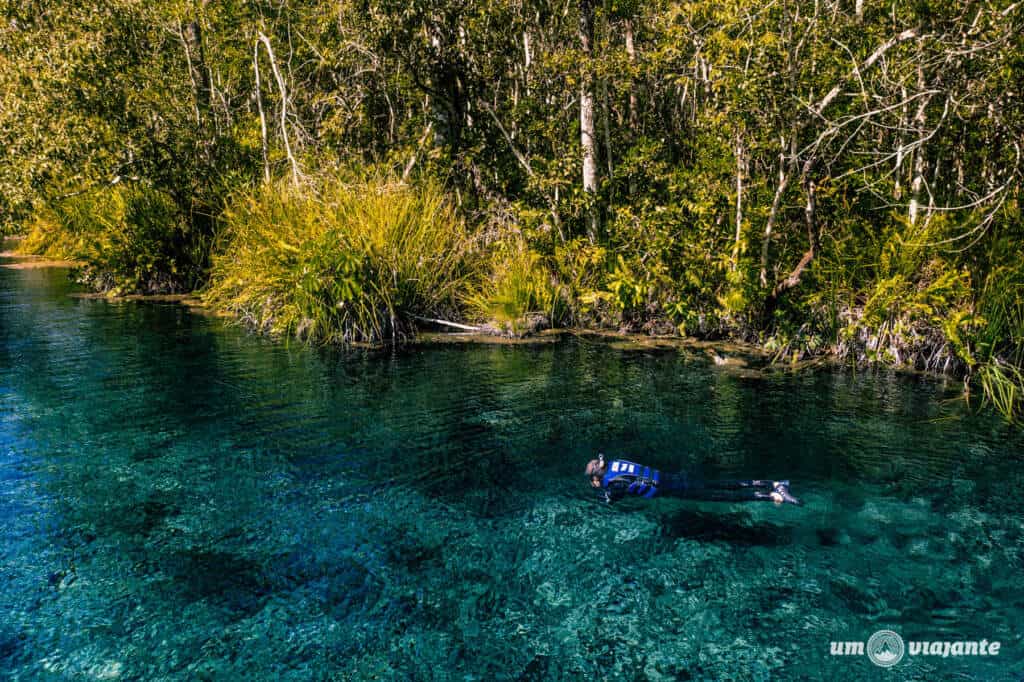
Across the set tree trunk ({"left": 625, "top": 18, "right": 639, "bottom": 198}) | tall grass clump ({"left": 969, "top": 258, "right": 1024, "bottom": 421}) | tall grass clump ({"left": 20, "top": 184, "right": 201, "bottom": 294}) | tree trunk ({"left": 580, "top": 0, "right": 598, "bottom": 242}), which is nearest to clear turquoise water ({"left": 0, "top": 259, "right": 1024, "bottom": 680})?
tall grass clump ({"left": 969, "top": 258, "right": 1024, "bottom": 421})

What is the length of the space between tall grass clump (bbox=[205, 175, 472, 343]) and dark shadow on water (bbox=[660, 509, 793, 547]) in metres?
7.47

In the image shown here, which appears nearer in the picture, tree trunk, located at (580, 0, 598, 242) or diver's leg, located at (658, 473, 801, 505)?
diver's leg, located at (658, 473, 801, 505)

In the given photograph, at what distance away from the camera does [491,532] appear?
573 cm

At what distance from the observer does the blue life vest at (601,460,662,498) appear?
5898mm

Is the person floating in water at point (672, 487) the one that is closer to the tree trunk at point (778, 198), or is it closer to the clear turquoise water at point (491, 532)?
the clear turquoise water at point (491, 532)

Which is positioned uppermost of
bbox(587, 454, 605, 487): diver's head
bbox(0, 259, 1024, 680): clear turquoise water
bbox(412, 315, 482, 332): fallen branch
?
bbox(412, 315, 482, 332): fallen branch

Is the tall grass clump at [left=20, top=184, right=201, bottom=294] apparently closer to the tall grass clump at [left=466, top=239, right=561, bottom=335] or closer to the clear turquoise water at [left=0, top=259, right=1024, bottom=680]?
the clear turquoise water at [left=0, top=259, right=1024, bottom=680]

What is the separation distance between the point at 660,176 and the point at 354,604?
9.68 metres

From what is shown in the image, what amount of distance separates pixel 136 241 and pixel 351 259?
812cm

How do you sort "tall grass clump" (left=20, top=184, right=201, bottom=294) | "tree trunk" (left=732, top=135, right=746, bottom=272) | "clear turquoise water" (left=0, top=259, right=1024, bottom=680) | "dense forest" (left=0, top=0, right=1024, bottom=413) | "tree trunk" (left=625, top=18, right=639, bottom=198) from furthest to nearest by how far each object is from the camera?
"tall grass clump" (left=20, top=184, right=201, bottom=294), "tree trunk" (left=625, top=18, right=639, bottom=198), "tree trunk" (left=732, top=135, right=746, bottom=272), "dense forest" (left=0, top=0, right=1024, bottom=413), "clear turquoise water" (left=0, top=259, right=1024, bottom=680)

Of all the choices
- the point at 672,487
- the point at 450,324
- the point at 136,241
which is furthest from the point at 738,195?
the point at 136,241

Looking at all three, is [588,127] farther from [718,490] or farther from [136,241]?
[136,241]

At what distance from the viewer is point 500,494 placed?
6.42 m

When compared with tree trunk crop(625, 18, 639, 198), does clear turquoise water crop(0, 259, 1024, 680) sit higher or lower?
lower
